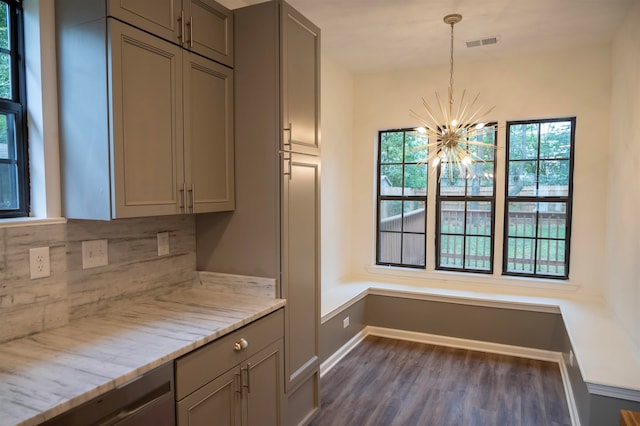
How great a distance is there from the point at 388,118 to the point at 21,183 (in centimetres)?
370

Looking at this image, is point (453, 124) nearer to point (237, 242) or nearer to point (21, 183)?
point (237, 242)

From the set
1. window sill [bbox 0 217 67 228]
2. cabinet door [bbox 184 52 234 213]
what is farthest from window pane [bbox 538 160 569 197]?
window sill [bbox 0 217 67 228]

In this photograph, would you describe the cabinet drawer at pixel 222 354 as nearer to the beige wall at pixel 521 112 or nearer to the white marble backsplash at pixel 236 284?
the white marble backsplash at pixel 236 284

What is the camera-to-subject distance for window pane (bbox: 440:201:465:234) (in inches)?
175

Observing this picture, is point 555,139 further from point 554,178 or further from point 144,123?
point 144,123

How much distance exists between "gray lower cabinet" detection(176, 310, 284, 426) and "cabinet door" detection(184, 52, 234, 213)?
2.34ft

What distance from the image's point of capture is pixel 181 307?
6.95 ft

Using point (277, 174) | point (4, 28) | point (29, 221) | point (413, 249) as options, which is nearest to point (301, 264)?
point (277, 174)

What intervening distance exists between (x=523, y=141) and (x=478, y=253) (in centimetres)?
127

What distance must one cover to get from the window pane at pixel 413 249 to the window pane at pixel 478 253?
0.49m

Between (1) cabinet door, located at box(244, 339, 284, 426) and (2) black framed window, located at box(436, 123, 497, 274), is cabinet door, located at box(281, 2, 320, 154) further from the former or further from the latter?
(2) black framed window, located at box(436, 123, 497, 274)

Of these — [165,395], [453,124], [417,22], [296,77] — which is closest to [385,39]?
[417,22]

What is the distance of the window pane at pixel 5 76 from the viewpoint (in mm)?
1715

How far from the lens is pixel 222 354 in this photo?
1.82m
